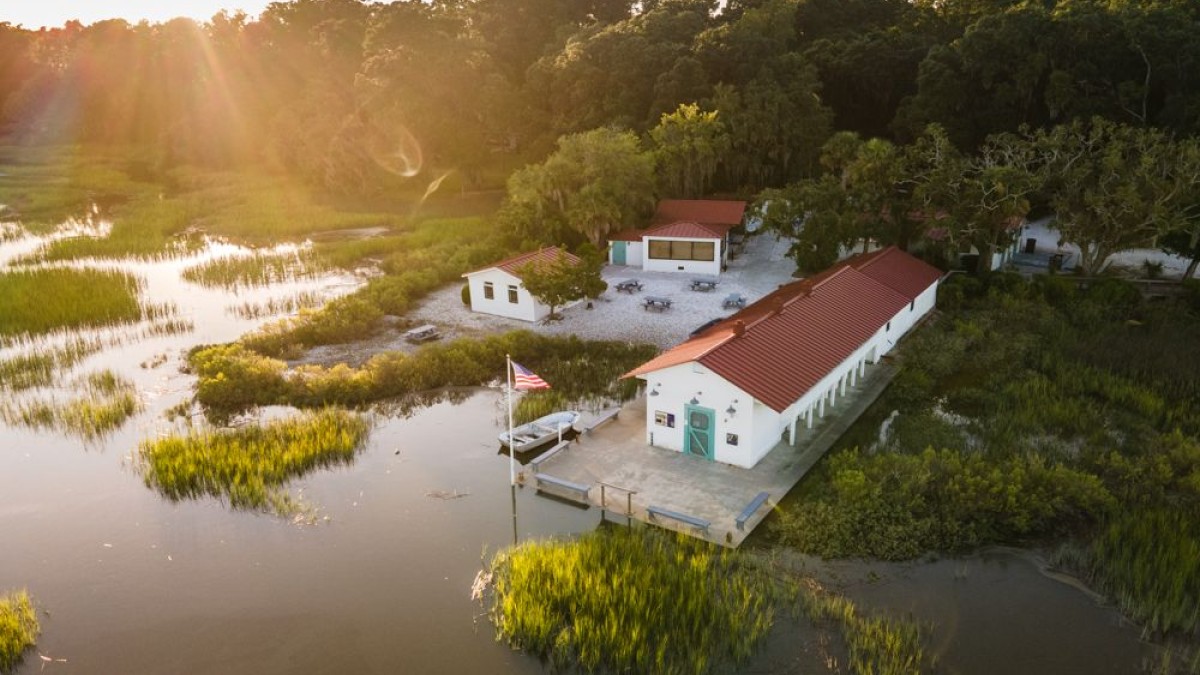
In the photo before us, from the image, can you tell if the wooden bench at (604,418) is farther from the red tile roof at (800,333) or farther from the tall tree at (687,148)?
the tall tree at (687,148)

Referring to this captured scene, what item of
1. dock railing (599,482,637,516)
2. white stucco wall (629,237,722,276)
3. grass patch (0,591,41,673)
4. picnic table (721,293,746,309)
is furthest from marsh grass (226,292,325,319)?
dock railing (599,482,637,516)

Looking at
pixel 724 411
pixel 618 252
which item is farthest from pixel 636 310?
pixel 724 411

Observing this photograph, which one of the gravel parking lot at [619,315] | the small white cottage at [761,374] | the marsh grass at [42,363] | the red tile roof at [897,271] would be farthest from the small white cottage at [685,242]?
the marsh grass at [42,363]

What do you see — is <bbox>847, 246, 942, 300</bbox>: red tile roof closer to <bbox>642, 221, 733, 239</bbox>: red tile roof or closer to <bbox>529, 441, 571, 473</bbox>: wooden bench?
<bbox>642, 221, 733, 239</bbox>: red tile roof

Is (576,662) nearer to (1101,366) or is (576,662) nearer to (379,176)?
(1101,366)

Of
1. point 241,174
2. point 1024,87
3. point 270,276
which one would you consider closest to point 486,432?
point 270,276

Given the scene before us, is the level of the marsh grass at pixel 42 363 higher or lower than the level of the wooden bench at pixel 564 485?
higher
